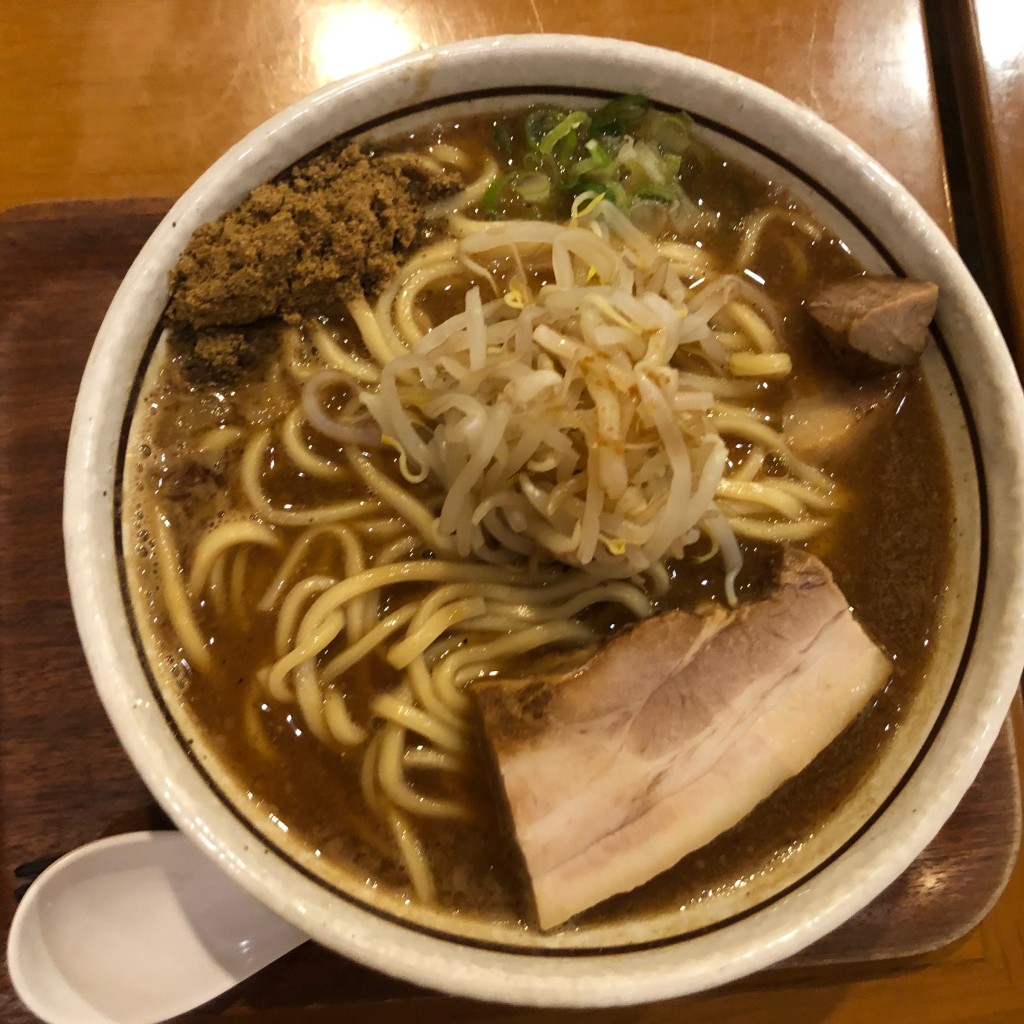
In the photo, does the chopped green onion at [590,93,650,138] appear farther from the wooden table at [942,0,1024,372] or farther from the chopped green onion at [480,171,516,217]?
the wooden table at [942,0,1024,372]

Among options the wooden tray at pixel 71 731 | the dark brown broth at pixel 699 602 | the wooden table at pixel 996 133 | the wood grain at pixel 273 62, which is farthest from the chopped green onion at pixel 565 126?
the wooden table at pixel 996 133

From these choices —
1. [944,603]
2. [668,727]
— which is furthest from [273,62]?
[944,603]

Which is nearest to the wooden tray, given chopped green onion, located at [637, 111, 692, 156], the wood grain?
the wood grain

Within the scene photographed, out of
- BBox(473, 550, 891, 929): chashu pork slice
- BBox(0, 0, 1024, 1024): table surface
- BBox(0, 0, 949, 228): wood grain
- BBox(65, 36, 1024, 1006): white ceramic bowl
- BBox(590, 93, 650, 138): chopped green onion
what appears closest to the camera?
BBox(65, 36, 1024, 1006): white ceramic bowl

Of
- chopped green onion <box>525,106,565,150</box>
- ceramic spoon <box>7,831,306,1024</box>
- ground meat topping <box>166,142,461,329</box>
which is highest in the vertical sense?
chopped green onion <box>525,106,565,150</box>

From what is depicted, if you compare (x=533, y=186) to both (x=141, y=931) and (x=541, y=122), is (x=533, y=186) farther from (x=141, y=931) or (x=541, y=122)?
(x=141, y=931)

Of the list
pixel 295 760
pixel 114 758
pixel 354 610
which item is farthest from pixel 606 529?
pixel 114 758
